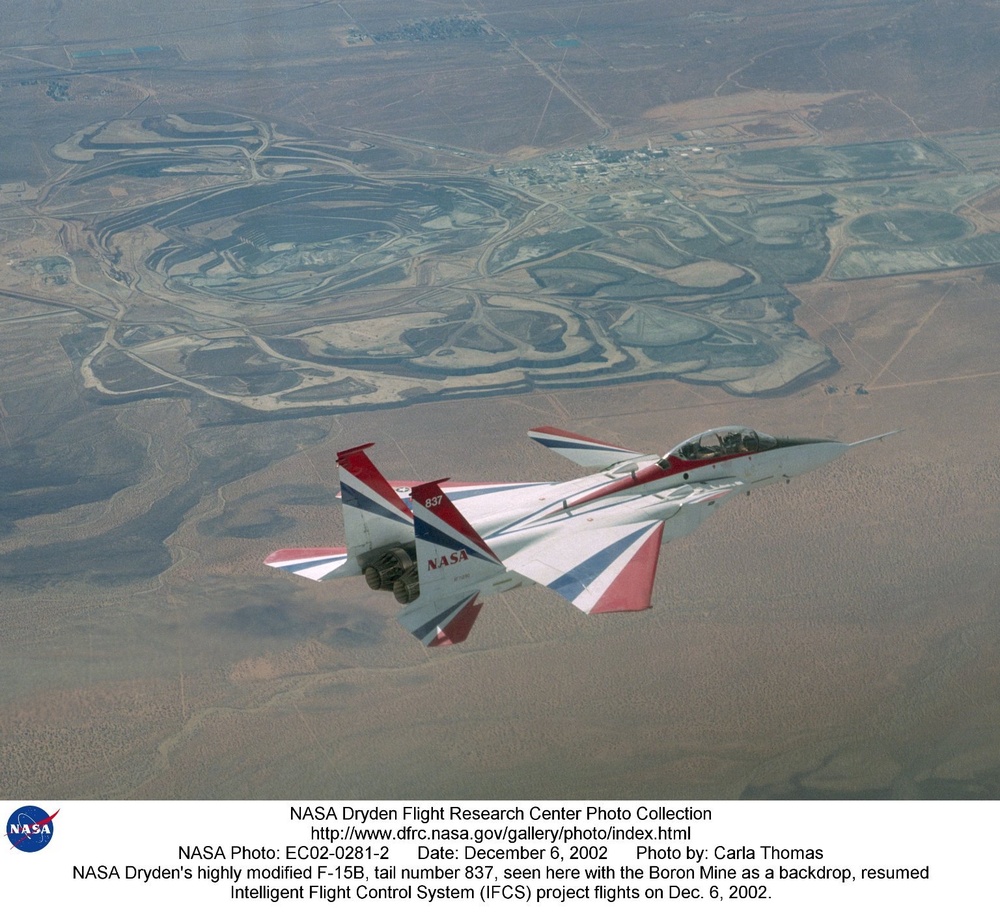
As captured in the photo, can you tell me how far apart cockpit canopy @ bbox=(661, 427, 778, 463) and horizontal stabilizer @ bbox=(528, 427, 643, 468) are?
3025 mm

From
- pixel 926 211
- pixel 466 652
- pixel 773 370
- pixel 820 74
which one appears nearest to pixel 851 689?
pixel 466 652

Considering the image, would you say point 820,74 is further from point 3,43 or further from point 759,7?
point 3,43

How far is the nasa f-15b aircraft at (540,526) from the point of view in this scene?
52.2m

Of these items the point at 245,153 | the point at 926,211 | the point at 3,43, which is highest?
the point at 3,43

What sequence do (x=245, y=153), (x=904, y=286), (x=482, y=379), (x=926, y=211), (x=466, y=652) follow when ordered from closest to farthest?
(x=466, y=652)
(x=482, y=379)
(x=904, y=286)
(x=926, y=211)
(x=245, y=153)

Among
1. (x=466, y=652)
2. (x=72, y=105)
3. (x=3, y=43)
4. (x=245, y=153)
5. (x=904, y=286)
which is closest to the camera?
(x=466, y=652)

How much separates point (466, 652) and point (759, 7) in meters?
142

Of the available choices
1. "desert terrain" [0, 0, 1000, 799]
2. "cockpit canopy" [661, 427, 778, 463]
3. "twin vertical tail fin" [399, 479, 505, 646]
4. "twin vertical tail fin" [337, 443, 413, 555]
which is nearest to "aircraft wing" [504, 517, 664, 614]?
"twin vertical tail fin" [399, 479, 505, 646]

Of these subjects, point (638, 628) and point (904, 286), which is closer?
point (638, 628)

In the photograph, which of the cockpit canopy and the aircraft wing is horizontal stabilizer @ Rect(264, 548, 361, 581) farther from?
the cockpit canopy

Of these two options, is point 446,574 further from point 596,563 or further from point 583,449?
point 583,449

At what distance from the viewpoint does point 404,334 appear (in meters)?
116
